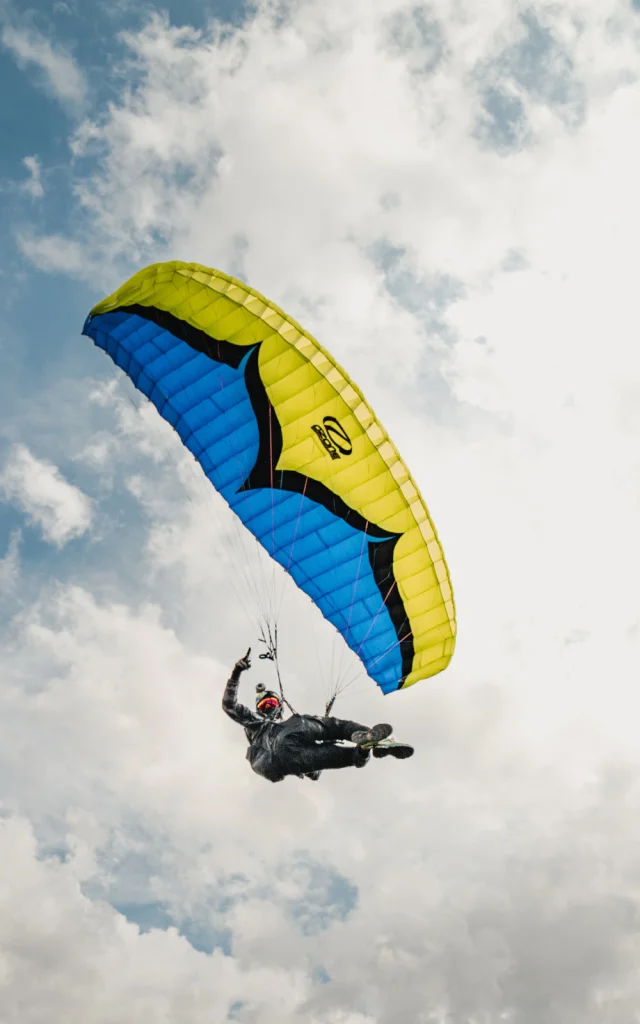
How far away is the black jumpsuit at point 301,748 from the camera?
35.0 feet

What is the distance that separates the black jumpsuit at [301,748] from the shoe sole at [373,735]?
289mm

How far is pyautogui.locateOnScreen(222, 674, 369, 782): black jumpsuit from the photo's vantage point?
10672 mm

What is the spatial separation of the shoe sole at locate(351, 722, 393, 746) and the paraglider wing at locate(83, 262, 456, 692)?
284 centimetres

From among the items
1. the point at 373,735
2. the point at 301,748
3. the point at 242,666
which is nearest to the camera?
the point at 373,735

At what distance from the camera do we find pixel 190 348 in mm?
12672

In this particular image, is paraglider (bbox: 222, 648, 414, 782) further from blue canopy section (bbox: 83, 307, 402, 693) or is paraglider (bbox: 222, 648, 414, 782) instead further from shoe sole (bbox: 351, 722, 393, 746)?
blue canopy section (bbox: 83, 307, 402, 693)

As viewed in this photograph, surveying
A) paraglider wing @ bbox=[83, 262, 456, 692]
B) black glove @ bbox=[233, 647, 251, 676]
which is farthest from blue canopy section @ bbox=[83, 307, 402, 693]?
black glove @ bbox=[233, 647, 251, 676]

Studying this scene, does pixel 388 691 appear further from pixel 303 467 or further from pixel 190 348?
pixel 190 348

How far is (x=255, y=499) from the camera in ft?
42.8

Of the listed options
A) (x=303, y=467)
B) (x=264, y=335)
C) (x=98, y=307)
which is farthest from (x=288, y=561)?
(x=98, y=307)

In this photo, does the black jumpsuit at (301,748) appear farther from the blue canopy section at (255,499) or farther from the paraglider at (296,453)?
the blue canopy section at (255,499)

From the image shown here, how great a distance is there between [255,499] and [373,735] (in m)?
4.76

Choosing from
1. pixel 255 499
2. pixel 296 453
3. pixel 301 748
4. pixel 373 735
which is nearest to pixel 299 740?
pixel 301 748

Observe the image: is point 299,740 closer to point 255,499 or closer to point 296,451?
point 255,499
